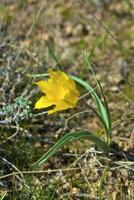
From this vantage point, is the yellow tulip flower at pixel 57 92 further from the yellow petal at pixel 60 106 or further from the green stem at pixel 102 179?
the green stem at pixel 102 179

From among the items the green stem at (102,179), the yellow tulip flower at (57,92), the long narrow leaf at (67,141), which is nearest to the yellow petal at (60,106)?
the yellow tulip flower at (57,92)

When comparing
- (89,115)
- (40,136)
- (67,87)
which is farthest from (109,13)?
(67,87)

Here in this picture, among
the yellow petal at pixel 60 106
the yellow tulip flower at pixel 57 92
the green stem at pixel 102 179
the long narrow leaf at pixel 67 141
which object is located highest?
the yellow tulip flower at pixel 57 92

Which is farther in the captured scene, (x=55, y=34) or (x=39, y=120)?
(x=55, y=34)

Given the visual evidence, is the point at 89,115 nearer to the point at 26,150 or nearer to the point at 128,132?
the point at 128,132

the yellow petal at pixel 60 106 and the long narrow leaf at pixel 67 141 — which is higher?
the yellow petal at pixel 60 106

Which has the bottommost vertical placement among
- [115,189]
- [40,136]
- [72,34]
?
[115,189]

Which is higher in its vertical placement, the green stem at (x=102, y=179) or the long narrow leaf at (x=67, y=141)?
the long narrow leaf at (x=67, y=141)

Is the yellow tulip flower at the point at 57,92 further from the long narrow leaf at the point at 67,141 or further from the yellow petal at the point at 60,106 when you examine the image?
the long narrow leaf at the point at 67,141
